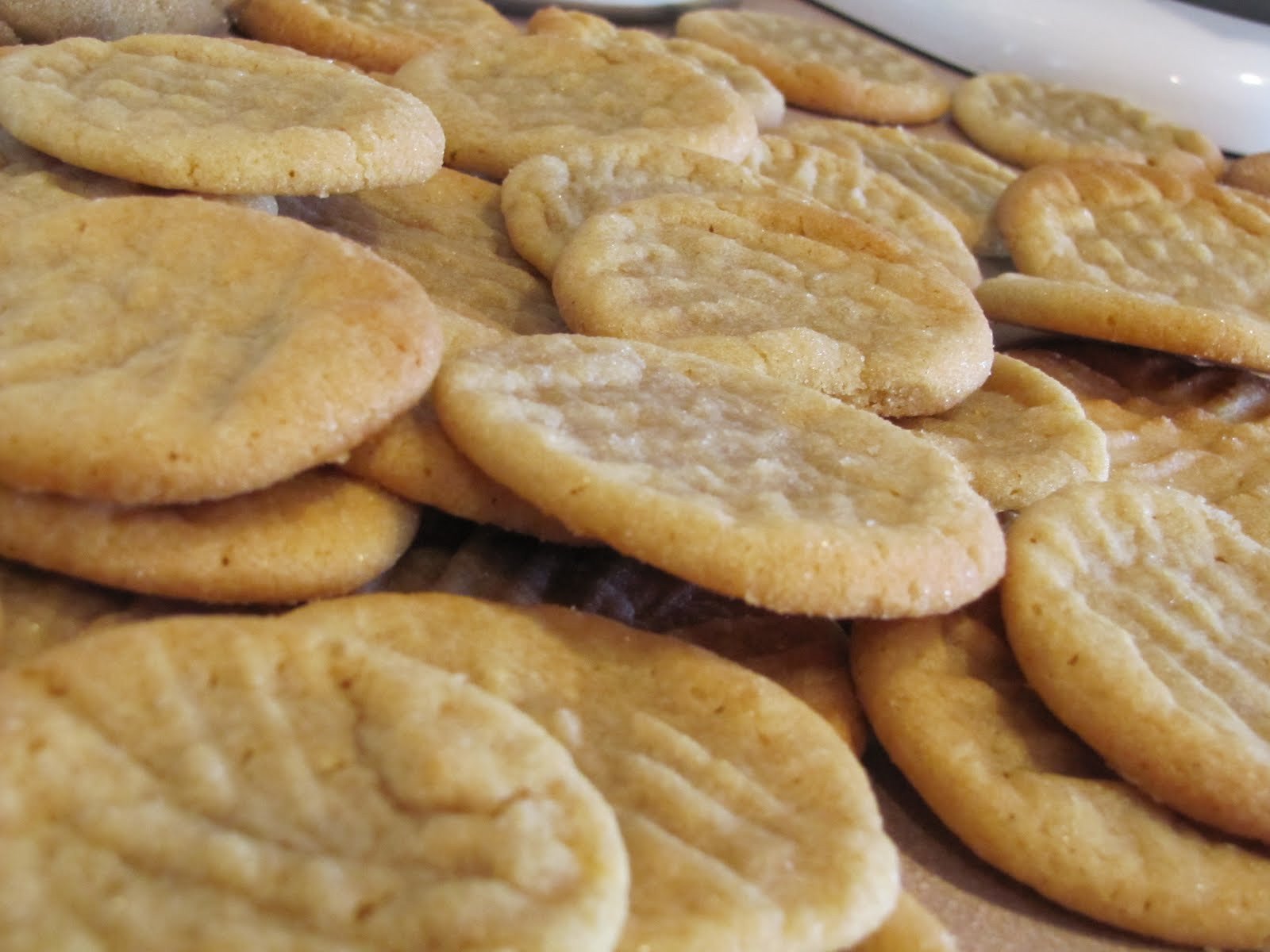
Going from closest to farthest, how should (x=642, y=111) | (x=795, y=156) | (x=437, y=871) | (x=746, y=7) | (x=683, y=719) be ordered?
1. (x=437, y=871)
2. (x=683, y=719)
3. (x=642, y=111)
4. (x=795, y=156)
5. (x=746, y=7)

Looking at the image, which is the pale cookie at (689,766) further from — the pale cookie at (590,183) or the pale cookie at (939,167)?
the pale cookie at (939,167)

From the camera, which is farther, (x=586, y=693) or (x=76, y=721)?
(x=586, y=693)

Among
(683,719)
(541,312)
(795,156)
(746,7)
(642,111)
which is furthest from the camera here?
(746,7)

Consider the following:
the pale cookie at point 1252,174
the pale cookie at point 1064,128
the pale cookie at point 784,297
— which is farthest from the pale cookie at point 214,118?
the pale cookie at point 1252,174

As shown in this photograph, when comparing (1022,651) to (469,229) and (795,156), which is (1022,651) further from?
(795,156)

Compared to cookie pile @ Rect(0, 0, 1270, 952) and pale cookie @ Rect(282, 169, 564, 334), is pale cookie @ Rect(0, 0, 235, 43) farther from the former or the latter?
pale cookie @ Rect(282, 169, 564, 334)

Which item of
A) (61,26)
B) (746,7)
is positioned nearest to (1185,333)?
(61,26)

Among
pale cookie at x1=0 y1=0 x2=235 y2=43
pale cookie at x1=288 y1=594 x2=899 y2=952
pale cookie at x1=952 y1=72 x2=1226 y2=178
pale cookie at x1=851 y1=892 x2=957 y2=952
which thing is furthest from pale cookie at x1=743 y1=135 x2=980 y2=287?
pale cookie at x1=851 y1=892 x2=957 y2=952
